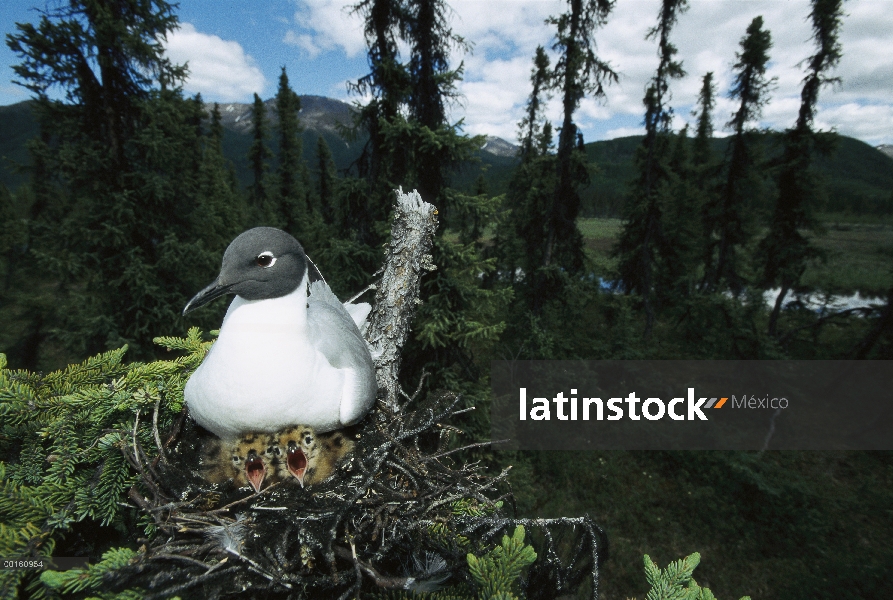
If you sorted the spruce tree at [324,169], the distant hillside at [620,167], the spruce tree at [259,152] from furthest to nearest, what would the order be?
the distant hillside at [620,167], the spruce tree at [324,169], the spruce tree at [259,152]

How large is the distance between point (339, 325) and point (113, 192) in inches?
331

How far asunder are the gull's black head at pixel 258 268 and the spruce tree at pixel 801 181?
18.4 metres

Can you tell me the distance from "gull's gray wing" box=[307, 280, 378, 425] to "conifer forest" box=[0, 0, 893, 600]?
298 millimetres

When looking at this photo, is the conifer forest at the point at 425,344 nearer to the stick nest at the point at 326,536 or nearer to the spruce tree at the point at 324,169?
the stick nest at the point at 326,536

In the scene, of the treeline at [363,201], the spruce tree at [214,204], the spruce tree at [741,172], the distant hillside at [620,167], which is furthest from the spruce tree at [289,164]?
the spruce tree at [741,172]

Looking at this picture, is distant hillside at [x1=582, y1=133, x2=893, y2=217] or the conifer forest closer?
the conifer forest

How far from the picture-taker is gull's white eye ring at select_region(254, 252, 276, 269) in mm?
2393

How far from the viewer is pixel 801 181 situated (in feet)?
48.0

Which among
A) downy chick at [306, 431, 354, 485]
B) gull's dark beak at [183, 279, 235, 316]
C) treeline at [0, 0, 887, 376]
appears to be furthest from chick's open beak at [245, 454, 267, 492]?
treeline at [0, 0, 887, 376]

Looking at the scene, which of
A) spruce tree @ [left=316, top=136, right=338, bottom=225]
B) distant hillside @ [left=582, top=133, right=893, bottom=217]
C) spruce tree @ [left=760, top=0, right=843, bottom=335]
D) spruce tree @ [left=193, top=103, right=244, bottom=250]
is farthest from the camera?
distant hillside @ [left=582, top=133, right=893, bottom=217]

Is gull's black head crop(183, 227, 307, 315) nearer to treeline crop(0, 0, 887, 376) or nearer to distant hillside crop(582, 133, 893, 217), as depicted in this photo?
treeline crop(0, 0, 887, 376)

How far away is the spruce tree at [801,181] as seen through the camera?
12867mm

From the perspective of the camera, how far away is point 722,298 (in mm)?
12086

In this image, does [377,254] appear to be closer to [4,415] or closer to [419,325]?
[419,325]
